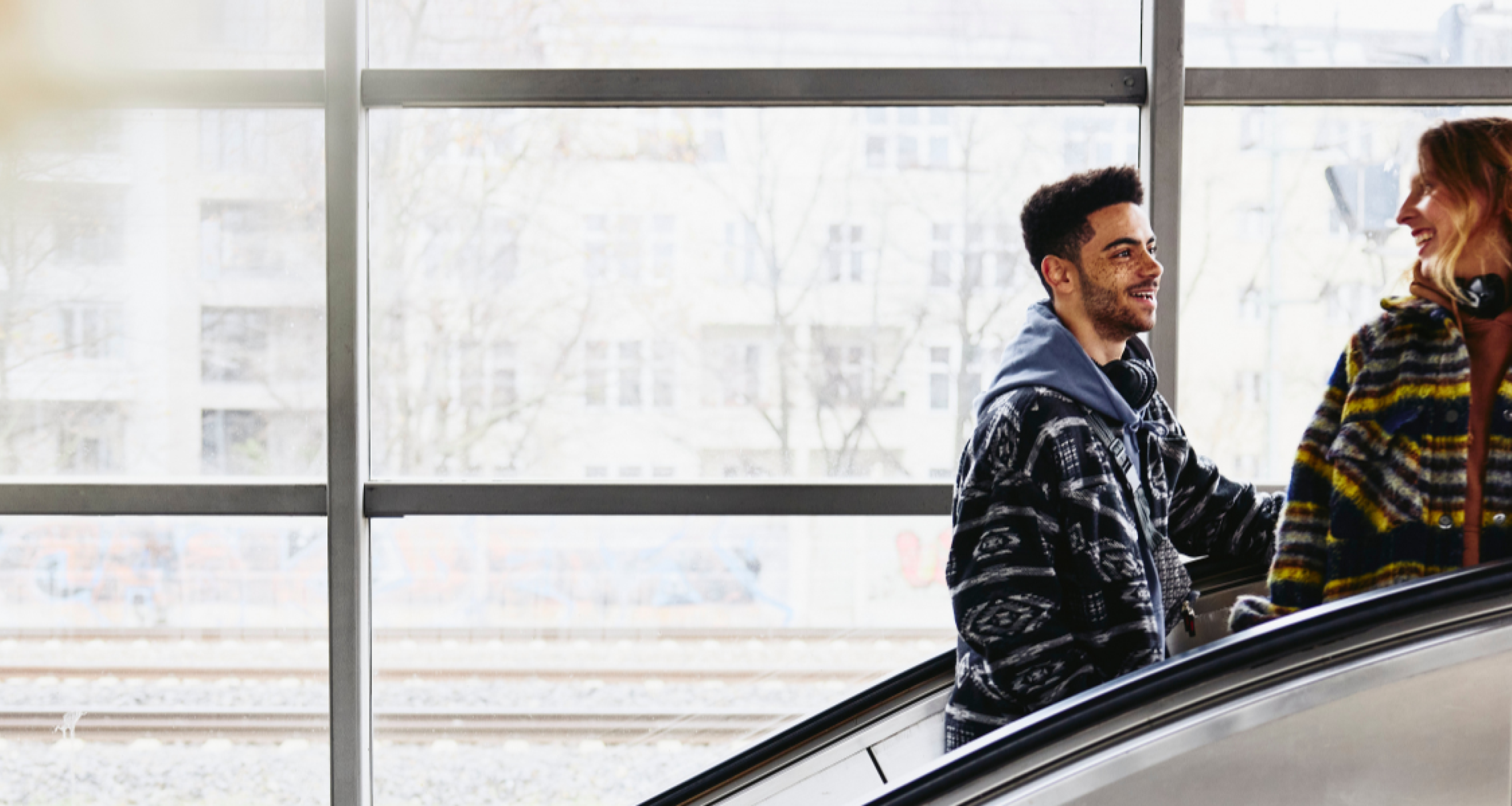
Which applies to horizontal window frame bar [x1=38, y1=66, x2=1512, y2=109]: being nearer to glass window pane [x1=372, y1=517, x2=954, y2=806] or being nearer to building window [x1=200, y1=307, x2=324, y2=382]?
building window [x1=200, y1=307, x2=324, y2=382]

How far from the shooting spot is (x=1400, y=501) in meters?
1.43

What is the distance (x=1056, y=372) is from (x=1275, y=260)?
1618 millimetres

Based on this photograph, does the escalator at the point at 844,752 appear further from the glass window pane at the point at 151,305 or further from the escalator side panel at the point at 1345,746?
the glass window pane at the point at 151,305

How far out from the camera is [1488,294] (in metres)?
1.45

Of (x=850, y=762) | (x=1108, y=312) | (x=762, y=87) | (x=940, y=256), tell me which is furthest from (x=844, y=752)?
(x=762, y=87)

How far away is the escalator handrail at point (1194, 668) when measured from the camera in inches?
49.7

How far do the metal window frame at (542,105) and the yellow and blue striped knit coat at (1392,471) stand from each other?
4.75ft

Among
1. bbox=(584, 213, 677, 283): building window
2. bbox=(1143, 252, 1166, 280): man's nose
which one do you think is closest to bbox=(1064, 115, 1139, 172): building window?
bbox=(1143, 252, 1166, 280): man's nose

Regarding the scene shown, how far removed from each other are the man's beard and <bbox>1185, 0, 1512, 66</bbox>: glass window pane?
1332 mm

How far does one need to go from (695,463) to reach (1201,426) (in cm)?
154

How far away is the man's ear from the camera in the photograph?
2068 millimetres

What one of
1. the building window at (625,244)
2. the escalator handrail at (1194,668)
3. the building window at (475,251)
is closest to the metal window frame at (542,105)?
the building window at (475,251)

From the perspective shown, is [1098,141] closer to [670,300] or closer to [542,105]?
[670,300]

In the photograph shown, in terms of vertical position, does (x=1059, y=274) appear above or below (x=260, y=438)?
above
